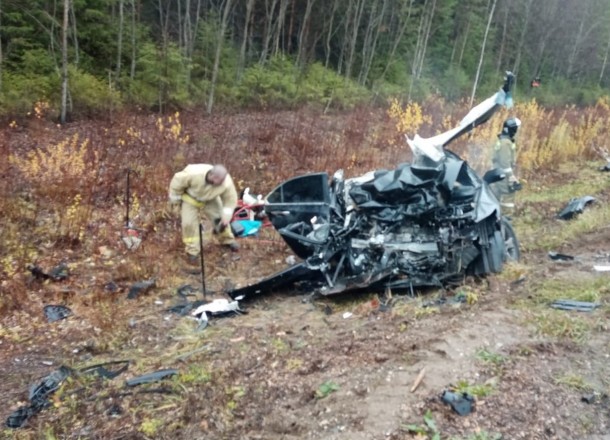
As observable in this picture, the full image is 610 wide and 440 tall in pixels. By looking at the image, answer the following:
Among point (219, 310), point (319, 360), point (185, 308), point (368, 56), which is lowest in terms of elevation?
point (185, 308)

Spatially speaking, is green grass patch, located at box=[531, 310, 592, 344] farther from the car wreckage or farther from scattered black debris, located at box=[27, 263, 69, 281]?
scattered black debris, located at box=[27, 263, 69, 281]

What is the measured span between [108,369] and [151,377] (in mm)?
508

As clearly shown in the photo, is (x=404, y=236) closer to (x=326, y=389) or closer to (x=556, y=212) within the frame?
(x=326, y=389)

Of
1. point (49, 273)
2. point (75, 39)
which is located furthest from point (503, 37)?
point (49, 273)

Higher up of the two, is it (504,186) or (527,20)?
(527,20)

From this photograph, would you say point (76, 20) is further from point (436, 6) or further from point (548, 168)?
point (436, 6)

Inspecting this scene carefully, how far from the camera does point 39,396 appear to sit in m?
4.07

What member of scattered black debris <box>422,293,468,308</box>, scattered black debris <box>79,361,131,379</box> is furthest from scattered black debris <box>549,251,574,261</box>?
scattered black debris <box>79,361,131,379</box>

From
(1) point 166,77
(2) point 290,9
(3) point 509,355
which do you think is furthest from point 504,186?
(2) point 290,9

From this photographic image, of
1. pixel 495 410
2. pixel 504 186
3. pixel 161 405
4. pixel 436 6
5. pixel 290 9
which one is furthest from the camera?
pixel 436 6

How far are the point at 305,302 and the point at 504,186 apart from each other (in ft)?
14.2

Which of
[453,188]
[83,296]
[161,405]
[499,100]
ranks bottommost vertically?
[83,296]

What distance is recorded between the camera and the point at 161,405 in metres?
3.84

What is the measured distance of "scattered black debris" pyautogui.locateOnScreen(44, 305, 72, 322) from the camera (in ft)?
17.6
